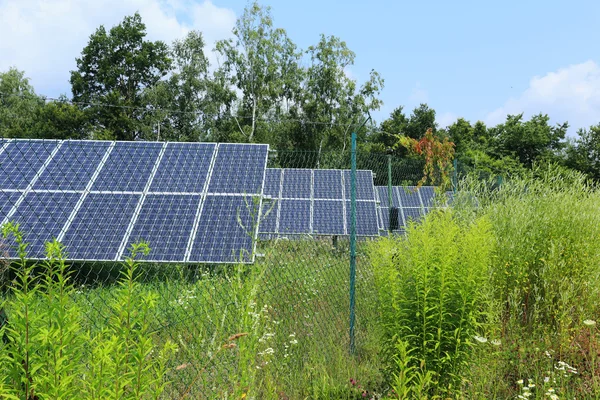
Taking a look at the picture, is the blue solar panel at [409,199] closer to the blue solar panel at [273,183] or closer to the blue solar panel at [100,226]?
the blue solar panel at [273,183]

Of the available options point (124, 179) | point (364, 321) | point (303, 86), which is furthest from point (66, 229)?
point (303, 86)

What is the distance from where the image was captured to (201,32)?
37.6 metres

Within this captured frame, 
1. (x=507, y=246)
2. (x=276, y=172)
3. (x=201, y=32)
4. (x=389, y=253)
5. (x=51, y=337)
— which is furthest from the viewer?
(x=201, y=32)

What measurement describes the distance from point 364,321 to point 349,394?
2.39 metres

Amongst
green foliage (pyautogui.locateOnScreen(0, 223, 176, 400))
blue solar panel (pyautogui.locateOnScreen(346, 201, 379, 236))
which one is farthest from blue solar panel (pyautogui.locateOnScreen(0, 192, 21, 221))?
blue solar panel (pyautogui.locateOnScreen(346, 201, 379, 236))

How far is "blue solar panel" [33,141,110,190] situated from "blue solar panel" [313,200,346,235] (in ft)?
18.4

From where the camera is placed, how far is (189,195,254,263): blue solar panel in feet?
21.6

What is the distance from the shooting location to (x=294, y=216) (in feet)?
41.9

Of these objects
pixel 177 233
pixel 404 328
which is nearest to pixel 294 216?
pixel 177 233

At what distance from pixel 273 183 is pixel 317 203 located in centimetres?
149

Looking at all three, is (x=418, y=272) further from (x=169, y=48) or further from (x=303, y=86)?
(x=169, y=48)

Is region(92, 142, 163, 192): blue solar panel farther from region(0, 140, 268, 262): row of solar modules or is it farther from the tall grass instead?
the tall grass

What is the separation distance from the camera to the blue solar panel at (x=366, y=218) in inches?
463

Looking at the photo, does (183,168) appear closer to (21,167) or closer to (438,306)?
(21,167)
